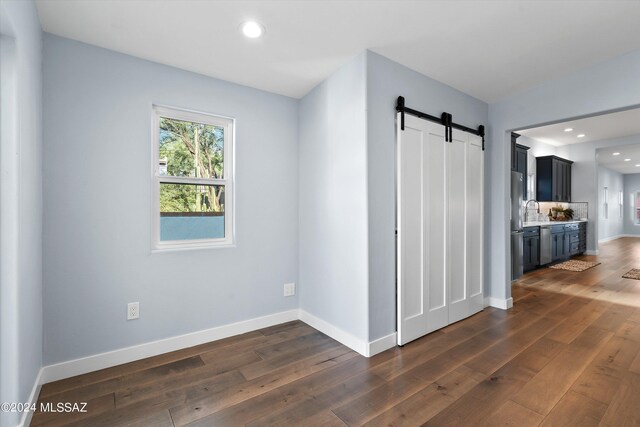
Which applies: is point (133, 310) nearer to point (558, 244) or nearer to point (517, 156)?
point (517, 156)

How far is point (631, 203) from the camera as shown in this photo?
11.9 meters

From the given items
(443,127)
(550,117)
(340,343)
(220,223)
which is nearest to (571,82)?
(550,117)

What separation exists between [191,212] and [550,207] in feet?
29.1

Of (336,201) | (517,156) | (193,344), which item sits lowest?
(193,344)

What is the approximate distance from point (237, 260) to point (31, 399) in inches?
64.8

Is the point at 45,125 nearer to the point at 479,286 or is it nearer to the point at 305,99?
the point at 305,99

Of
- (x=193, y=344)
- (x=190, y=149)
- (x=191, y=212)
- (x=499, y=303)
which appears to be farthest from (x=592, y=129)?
(x=193, y=344)

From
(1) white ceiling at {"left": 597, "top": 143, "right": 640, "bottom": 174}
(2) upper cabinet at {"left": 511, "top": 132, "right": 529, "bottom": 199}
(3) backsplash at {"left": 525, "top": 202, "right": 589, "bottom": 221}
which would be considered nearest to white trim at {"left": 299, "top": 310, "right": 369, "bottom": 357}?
(2) upper cabinet at {"left": 511, "top": 132, "right": 529, "bottom": 199}

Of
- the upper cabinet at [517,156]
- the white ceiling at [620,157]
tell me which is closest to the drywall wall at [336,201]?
the upper cabinet at [517,156]

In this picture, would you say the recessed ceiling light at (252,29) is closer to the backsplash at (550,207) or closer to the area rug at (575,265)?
the area rug at (575,265)

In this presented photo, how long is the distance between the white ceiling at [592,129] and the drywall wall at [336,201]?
4.41 metres

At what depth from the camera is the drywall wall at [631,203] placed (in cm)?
1188

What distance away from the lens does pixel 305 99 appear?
331cm

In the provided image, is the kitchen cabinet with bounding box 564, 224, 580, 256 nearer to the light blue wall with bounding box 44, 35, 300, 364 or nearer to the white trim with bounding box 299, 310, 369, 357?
the white trim with bounding box 299, 310, 369, 357
